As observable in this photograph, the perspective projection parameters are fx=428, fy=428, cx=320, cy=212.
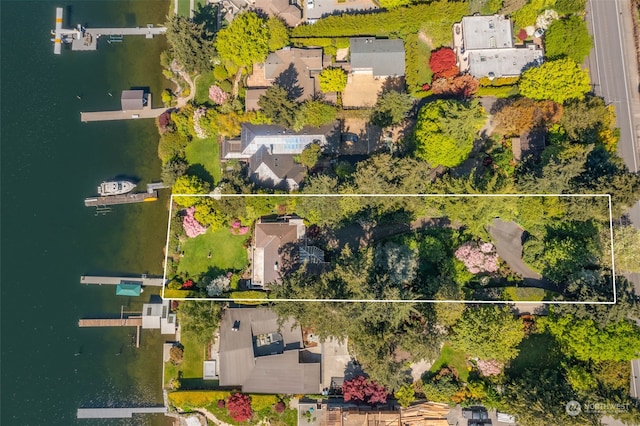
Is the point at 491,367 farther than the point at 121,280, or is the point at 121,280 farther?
the point at 121,280

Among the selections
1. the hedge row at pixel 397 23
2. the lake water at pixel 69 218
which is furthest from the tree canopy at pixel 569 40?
the lake water at pixel 69 218

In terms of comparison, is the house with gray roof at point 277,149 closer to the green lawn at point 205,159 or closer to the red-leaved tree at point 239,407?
the green lawn at point 205,159

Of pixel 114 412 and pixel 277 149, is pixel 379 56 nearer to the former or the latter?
pixel 277 149

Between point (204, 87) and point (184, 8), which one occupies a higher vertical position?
point (184, 8)

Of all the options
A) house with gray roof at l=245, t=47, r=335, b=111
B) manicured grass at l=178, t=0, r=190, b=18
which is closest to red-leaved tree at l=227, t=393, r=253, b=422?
house with gray roof at l=245, t=47, r=335, b=111

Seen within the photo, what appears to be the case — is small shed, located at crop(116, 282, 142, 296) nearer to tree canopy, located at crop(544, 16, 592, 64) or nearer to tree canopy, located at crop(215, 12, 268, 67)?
tree canopy, located at crop(215, 12, 268, 67)

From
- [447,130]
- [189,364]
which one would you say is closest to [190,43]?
[447,130]
